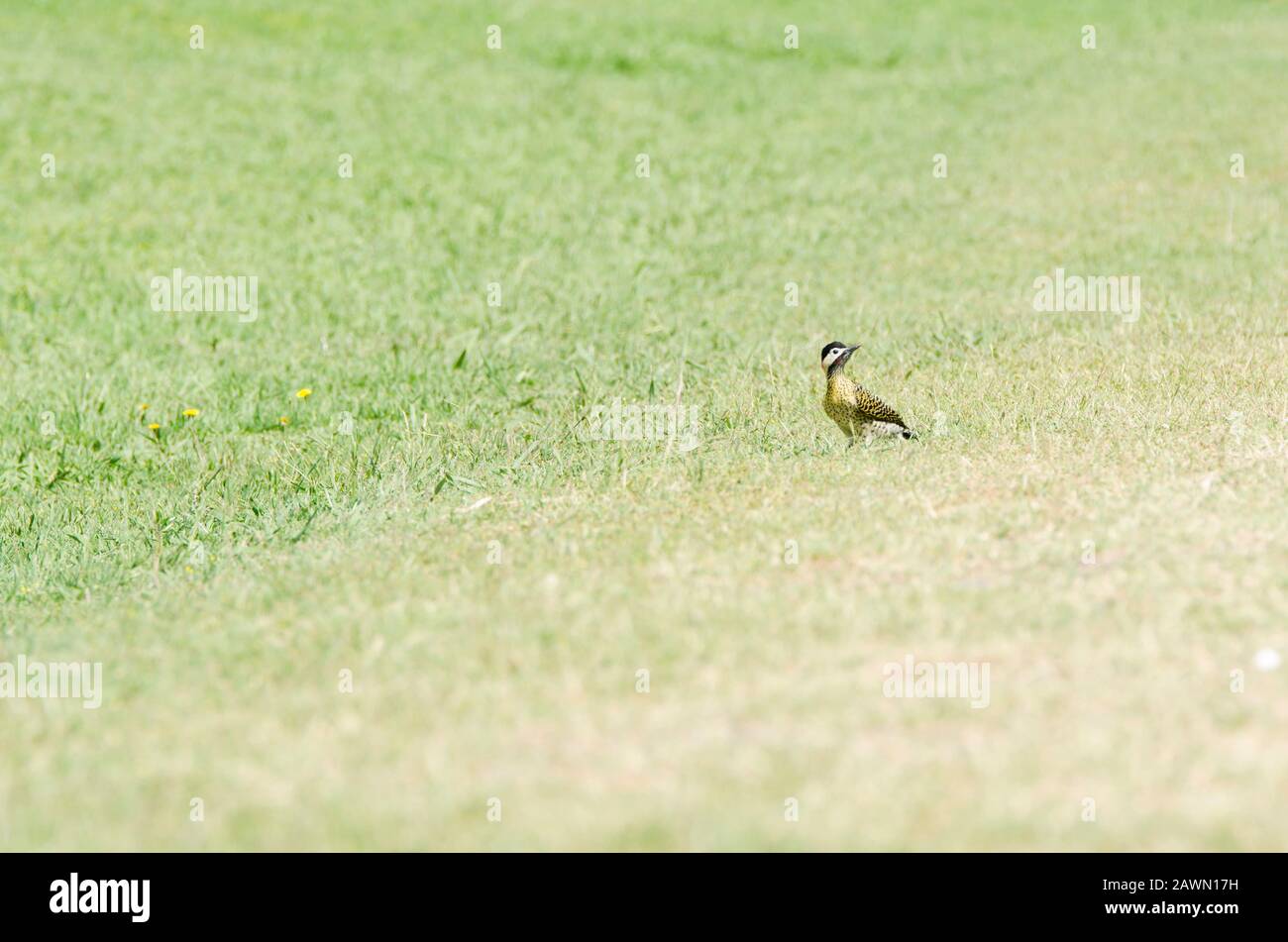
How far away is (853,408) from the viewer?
331 inches

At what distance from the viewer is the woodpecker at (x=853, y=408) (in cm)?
838

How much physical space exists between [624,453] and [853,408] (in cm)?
140

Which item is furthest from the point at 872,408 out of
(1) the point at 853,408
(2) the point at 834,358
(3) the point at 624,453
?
(3) the point at 624,453

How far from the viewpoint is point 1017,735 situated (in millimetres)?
4676

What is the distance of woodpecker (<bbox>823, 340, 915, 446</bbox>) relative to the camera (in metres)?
8.38

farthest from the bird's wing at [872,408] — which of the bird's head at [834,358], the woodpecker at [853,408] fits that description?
the bird's head at [834,358]

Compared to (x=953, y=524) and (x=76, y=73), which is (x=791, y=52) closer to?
(x=76, y=73)

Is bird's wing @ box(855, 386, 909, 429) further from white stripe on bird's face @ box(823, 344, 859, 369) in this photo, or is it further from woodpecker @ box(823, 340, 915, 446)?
white stripe on bird's face @ box(823, 344, 859, 369)

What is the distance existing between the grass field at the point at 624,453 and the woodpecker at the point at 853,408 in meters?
0.30

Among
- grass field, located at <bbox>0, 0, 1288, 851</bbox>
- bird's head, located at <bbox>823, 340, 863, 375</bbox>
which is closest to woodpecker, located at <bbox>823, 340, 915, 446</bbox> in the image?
bird's head, located at <bbox>823, 340, 863, 375</bbox>

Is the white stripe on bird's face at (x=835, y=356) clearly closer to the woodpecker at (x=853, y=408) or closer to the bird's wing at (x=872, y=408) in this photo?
the woodpecker at (x=853, y=408)

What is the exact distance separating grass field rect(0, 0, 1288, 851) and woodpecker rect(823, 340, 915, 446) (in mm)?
300

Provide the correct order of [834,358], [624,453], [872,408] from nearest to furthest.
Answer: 1. [872,408]
2. [834,358]
3. [624,453]

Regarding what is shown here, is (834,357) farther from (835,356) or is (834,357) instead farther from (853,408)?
(853,408)
